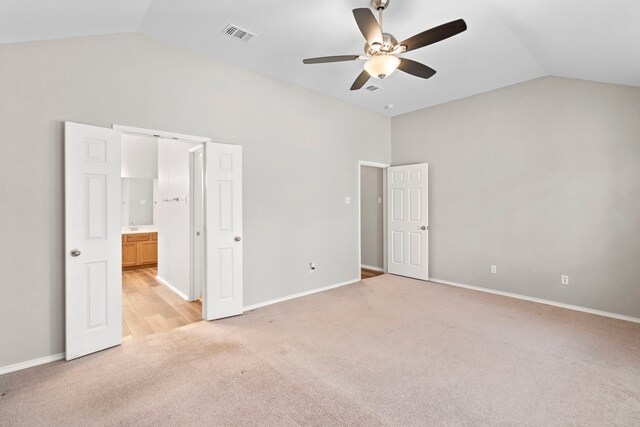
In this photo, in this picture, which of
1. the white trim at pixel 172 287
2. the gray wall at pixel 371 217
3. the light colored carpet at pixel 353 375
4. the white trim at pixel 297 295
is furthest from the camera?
the gray wall at pixel 371 217

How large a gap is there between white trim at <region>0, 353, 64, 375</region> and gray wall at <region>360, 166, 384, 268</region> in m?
5.15

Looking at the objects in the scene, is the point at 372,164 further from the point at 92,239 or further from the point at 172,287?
the point at 92,239

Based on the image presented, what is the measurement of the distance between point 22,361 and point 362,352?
287cm

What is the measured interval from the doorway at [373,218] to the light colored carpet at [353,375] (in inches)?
106

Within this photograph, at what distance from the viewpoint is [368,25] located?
2270mm

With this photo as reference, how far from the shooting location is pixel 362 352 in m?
2.79

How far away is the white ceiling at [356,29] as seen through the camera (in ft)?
7.90

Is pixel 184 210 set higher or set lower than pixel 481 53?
lower

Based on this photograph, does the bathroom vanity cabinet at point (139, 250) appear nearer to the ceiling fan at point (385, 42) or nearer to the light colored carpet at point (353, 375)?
the light colored carpet at point (353, 375)

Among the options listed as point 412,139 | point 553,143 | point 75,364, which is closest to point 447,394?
point 75,364

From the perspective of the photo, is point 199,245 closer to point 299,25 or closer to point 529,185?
point 299,25

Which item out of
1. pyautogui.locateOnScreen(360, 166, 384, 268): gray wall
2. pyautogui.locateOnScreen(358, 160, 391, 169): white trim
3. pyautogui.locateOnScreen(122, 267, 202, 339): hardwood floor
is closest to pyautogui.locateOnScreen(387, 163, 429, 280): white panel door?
pyautogui.locateOnScreen(358, 160, 391, 169): white trim

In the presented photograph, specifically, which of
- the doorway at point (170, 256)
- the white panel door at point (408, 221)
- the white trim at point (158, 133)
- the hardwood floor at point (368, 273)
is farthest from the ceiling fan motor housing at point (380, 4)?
the hardwood floor at point (368, 273)

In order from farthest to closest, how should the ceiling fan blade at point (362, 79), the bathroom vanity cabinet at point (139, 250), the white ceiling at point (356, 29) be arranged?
1. the bathroom vanity cabinet at point (139, 250)
2. the ceiling fan blade at point (362, 79)
3. the white ceiling at point (356, 29)
